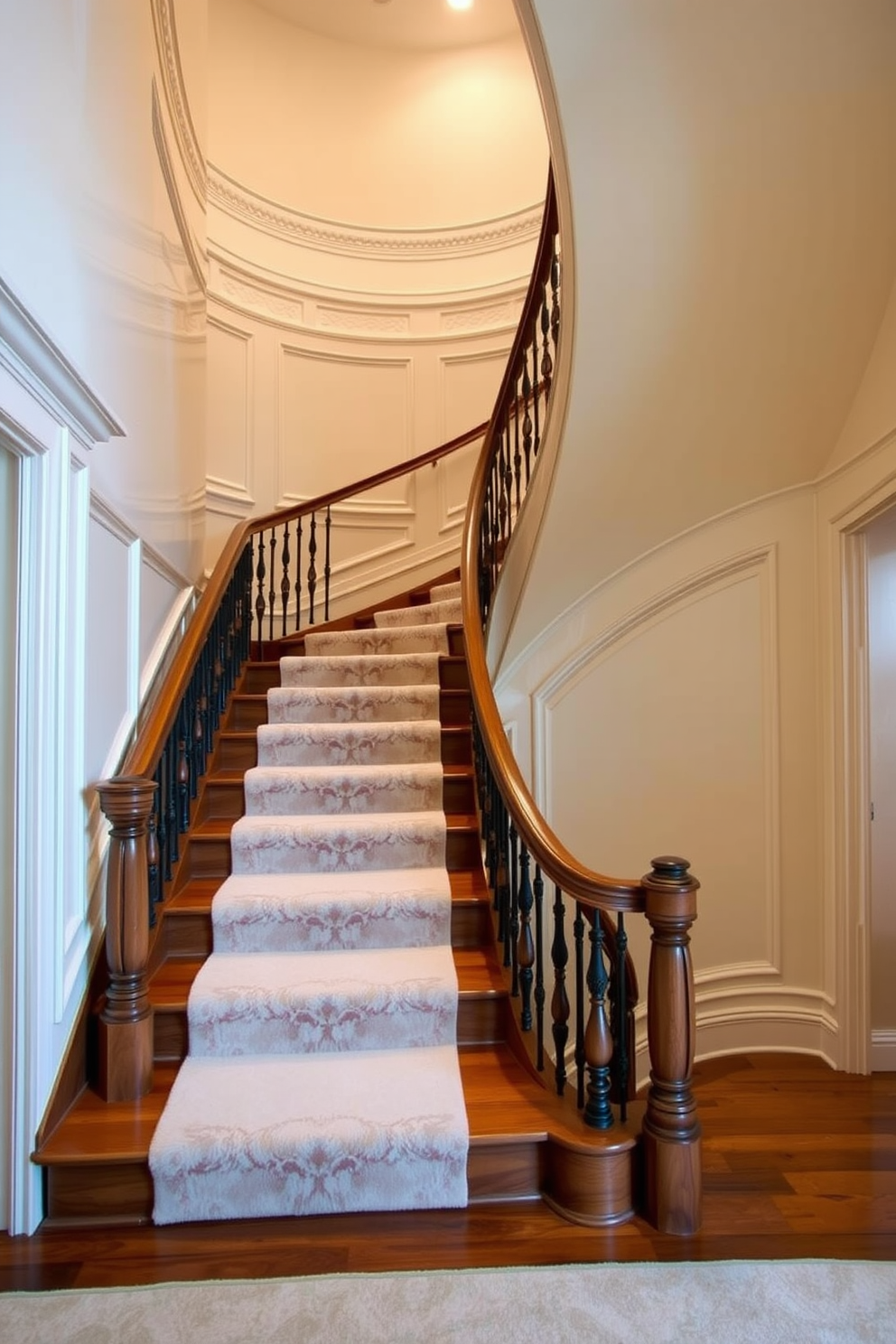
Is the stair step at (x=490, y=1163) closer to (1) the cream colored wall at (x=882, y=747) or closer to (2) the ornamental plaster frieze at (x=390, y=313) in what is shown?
(1) the cream colored wall at (x=882, y=747)

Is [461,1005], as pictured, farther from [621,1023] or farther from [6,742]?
[6,742]

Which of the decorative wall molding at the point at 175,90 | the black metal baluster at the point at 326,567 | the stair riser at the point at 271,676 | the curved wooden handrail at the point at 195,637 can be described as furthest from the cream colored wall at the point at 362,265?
the decorative wall molding at the point at 175,90

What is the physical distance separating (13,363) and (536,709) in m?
2.42

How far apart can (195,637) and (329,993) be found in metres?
1.36

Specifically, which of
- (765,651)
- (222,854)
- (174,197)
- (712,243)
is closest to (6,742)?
(222,854)

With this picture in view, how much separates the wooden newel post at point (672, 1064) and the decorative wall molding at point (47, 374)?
66.4 inches

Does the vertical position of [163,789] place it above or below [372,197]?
below

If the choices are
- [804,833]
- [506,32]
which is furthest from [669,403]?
[506,32]

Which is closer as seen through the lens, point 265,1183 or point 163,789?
point 265,1183

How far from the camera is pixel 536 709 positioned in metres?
3.33

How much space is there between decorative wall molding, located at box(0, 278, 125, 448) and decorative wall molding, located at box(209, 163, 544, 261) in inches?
145

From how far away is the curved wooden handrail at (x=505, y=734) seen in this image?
64.0 inches

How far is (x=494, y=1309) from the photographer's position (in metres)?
1.34

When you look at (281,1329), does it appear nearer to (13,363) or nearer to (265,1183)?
(265,1183)
